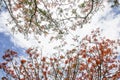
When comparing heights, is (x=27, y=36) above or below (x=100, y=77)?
below

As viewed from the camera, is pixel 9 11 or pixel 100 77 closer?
pixel 9 11

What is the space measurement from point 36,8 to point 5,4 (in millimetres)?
1384

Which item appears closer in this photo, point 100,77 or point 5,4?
point 5,4

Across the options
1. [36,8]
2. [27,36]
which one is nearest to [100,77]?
[27,36]

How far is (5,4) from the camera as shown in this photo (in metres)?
10.1

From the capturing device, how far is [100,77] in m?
18.6

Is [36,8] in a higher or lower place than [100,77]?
lower

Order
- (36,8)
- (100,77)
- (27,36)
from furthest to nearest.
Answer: (100,77) → (27,36) → (36,8)

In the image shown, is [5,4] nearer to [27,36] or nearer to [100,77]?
[27,36]

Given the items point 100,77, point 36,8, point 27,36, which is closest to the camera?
point 36,8

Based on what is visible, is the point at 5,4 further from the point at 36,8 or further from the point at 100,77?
the point at 100,77

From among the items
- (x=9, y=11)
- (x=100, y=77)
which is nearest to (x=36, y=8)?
(x=9, y=11)

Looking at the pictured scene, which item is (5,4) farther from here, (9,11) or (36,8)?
(36,8)

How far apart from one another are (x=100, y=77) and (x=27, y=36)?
9144mm
